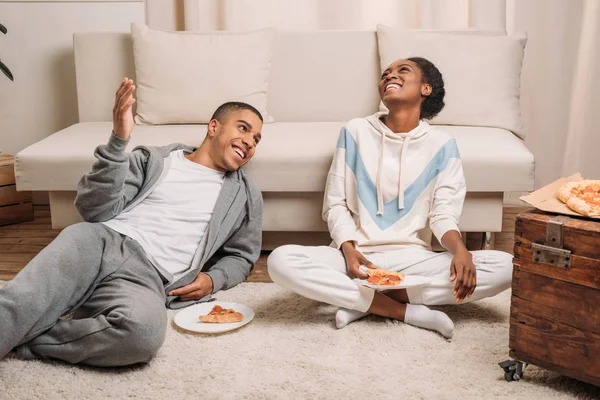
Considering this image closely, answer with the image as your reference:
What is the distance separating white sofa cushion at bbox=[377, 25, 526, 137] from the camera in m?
2.94

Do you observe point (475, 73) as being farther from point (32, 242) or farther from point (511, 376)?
point (32, 242)

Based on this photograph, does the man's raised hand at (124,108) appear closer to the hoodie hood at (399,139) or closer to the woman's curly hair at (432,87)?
the hoodie hood at (399,139)

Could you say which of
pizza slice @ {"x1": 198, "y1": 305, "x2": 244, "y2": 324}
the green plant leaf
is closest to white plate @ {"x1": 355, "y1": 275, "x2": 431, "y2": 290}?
pizza slice @ {"x1": 198, "y1": 305, "x2": 244, "y2": 324}

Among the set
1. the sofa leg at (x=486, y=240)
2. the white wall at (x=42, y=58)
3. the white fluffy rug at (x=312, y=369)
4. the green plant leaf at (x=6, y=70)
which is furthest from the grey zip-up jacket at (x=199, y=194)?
the white wall at (x=42, y=58)

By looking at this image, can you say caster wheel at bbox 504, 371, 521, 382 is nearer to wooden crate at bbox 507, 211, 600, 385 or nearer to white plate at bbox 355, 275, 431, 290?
wooden crate at bbox 507, 211, 600, 385

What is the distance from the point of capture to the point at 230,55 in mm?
2986

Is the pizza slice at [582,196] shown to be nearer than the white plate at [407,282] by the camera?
Yes

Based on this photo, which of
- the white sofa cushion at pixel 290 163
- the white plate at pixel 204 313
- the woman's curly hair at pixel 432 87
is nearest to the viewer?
the white plate at pixel 204 313

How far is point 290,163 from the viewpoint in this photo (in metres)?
2.48

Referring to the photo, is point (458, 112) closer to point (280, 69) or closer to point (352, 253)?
point (280, 69)

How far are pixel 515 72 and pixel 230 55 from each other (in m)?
1.19

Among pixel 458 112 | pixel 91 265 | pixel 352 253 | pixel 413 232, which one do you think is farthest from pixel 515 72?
pixel 91 265

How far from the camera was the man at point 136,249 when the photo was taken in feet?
5.73

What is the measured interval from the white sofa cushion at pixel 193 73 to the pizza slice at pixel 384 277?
4.04 ft
